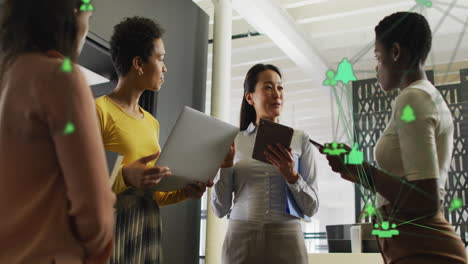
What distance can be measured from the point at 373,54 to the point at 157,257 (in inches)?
38.8

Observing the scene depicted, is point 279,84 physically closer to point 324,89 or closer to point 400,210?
point 324,89

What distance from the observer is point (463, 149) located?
0.99 metres

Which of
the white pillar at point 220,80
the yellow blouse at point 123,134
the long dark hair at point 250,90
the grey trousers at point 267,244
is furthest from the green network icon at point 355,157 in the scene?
the white pillar at point 220,80

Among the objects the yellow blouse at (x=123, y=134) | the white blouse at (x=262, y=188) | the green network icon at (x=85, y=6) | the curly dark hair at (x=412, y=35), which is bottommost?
the white blouse at (x=262, y=188)

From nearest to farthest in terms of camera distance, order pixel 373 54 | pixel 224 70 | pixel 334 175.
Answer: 1. pixel 373 54
2. pixel 334 175
3. pixel 224 70

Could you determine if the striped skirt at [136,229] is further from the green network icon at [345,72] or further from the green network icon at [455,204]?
the green network icon at [455,204]

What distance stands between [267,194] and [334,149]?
0.90 m

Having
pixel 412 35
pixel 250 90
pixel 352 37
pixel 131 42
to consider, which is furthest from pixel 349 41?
pixel 250 90

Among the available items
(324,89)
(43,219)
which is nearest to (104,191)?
(43,219)

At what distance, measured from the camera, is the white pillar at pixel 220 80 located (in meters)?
3.62

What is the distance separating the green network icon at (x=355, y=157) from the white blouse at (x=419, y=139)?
0.14 feet

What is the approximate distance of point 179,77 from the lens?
3268 mm

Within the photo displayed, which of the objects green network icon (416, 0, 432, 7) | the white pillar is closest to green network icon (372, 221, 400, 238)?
green network icon (416, 0, 432, 7)

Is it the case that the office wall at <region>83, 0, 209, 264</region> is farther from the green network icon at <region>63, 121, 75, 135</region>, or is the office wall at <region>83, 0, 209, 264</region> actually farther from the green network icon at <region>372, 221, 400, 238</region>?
the green network icon at <region>372, 221, 400, 238</region>
